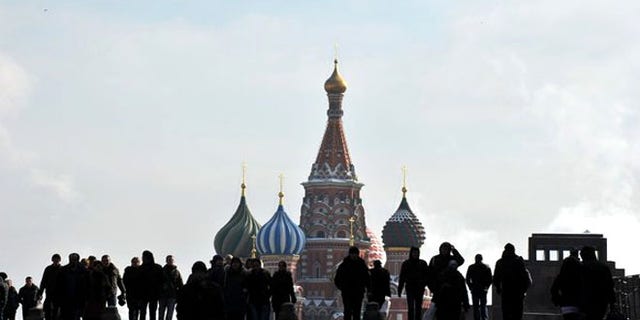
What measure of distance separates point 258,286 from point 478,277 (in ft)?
9.87

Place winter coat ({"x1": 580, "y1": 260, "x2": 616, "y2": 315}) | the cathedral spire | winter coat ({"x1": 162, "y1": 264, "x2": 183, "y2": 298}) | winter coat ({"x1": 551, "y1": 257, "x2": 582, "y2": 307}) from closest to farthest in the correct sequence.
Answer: winter coat ({"x1": 580, "y1": 260, "x2": 616, "y2": 315}) → winter coat ({"x1": 551, "y1": 257, "x2": 582, "y2": 307}) → winter coat ({"x1": 162, "y1": 264, "x2": 183, "y2": 298}) → the cathedral spire

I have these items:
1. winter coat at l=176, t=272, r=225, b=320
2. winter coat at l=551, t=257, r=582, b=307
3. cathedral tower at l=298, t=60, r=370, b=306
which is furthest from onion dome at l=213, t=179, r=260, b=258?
winter coat at l=176, t=272, r=225, b=320

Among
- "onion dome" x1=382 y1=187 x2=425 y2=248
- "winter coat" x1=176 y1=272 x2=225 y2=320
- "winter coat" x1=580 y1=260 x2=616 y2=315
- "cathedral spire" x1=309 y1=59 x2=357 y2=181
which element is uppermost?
"cathedral spire" x1=309 y1=59 x2=357 y2=181

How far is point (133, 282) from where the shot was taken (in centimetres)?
2730

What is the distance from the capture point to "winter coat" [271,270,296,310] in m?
27.2

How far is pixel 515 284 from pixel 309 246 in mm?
115619

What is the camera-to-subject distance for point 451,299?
81.6 feet

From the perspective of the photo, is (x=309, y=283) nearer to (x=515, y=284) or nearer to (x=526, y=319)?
(x=526, y=319)

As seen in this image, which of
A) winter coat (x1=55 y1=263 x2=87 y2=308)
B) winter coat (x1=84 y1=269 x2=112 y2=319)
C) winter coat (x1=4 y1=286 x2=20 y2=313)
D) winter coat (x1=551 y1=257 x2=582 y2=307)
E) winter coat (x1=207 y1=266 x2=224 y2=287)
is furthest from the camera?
winter coat (x1=4 y1=286 x2=20 y2=313)

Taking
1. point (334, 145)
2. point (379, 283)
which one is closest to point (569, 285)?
point (379, 283)

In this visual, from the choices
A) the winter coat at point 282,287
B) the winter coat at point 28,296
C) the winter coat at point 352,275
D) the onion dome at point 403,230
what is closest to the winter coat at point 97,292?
the winter coat at point 282,287

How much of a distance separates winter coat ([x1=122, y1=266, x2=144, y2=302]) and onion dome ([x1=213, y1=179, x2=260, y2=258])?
110 metres

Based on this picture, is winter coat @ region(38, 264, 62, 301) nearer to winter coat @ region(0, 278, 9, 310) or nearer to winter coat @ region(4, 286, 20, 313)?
winter coat @ region(0, 278, 9, 310)

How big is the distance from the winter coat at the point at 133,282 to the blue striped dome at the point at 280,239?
108437mm
